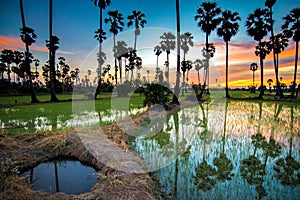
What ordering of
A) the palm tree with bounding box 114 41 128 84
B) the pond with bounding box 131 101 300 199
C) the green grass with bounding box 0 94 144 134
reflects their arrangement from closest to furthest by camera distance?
the pond with bounding box 131 101 300 199 < the green grass with bounding box 0 94 144 134 < the palm tree with bounding box 114 41 128 84

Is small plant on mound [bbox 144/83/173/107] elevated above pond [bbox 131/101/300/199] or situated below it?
above

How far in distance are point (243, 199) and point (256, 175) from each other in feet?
3.64

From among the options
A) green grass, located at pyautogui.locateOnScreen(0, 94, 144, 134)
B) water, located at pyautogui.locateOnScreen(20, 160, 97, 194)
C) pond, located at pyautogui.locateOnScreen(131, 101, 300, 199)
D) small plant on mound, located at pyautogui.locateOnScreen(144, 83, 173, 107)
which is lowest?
water, located at pyautogui.locateOnScreen(20, 160, 97, 194)

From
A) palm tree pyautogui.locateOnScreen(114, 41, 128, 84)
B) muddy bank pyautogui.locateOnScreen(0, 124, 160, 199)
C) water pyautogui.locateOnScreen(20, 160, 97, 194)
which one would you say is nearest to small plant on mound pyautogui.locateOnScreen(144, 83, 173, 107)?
muddy bank pyautogui.locateOnScreen(0, 124, 160, 199)

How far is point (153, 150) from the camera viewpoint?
5.68m

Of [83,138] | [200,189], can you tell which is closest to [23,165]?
[83,138]

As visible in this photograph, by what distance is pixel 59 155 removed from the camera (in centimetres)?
536

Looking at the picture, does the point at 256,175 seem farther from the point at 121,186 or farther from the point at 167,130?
the point at 167,130

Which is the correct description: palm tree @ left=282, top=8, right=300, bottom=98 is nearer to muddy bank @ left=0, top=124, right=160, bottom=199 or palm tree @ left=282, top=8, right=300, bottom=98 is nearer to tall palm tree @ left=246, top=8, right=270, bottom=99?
tall palm tree @ left=246, top=8, right=270, bottom=99

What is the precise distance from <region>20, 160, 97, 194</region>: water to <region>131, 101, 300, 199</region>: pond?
4.98 feet

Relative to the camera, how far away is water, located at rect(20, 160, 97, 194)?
373cm

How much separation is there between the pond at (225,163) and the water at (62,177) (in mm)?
1518

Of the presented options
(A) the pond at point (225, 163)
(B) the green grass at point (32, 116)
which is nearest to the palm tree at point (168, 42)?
(B) the green grass at point (32, 116)

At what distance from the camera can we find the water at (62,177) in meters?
3.73
